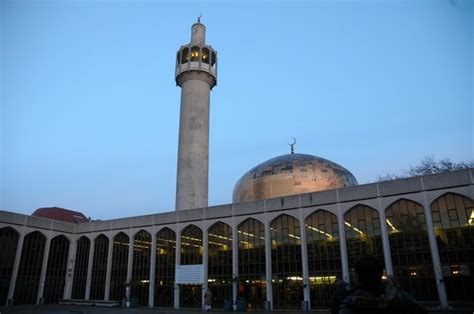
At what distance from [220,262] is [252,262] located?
3.90 m

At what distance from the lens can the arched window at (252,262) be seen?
37688 mm

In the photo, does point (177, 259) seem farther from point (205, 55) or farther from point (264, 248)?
point (205, 55)

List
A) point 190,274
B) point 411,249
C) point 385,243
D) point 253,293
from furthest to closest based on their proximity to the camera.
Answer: point 190,274, point 253,293, point 385,243, point 411,249

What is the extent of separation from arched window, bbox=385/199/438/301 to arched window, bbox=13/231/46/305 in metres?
40.6

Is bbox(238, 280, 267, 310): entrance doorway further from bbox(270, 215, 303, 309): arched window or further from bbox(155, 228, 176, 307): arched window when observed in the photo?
bbox(155, 228, 176, 307): arched window

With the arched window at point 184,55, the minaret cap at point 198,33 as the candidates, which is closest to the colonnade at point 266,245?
the arched window at point 184,55

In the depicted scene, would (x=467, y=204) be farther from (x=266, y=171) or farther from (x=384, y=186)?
(x=266, y=171)

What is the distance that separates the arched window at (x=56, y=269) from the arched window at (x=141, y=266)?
11.0 m

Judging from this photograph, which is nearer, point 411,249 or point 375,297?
point 375,297

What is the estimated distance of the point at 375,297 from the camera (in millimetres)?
3432

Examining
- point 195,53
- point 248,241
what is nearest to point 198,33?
point 195,53

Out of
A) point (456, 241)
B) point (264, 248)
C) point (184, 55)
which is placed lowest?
point (456, 241)

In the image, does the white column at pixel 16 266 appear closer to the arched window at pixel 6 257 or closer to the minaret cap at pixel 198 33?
the arched window at pixel 6 257

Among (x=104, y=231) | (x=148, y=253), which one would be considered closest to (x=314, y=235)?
(x=148, y=253)
